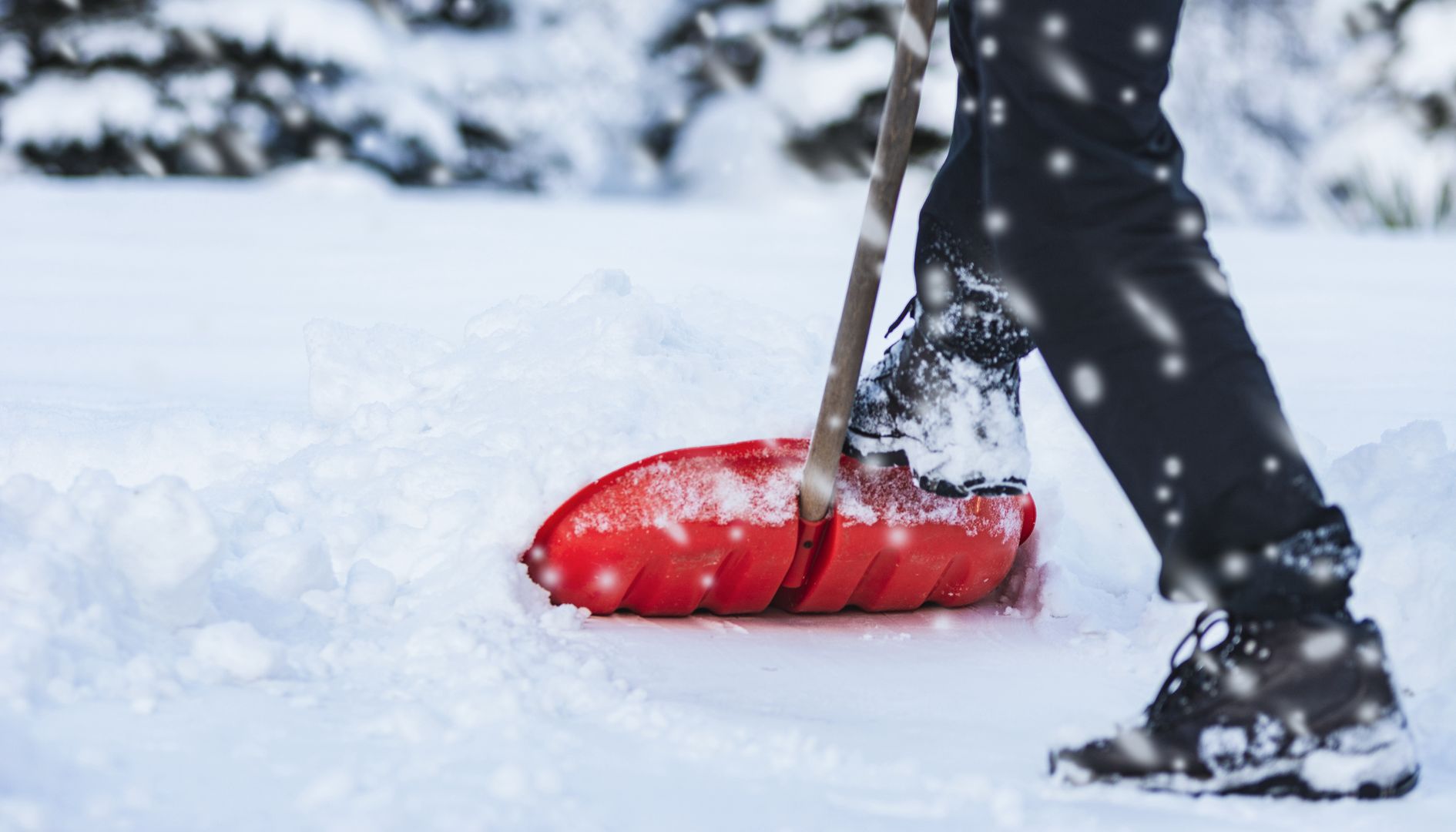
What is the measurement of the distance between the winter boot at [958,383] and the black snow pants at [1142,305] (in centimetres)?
26

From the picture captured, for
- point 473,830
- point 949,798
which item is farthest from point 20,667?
point 949,798

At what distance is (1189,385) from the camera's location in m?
0.92

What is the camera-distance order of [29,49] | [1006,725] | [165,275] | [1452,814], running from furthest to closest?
[29,49] → [165,275] → [1006,725] → [1452,814]

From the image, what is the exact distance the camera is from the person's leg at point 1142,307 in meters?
0.90

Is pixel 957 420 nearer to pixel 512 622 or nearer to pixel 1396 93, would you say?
pixel 512 622

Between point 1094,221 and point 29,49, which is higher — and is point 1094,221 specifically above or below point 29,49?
above

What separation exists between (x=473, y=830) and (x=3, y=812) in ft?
0.88

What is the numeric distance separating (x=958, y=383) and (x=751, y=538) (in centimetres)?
26

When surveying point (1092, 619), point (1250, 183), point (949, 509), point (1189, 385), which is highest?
point (1189, 385)

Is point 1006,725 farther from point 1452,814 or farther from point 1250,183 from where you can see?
point 1250,183

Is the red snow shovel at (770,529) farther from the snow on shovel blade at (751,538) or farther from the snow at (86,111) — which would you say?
the snow at (86,111)

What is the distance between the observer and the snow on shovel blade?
A: 1.31 meters

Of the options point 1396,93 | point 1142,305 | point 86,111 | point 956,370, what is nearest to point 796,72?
point 1396,93

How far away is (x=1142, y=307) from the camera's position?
3.05 feet
